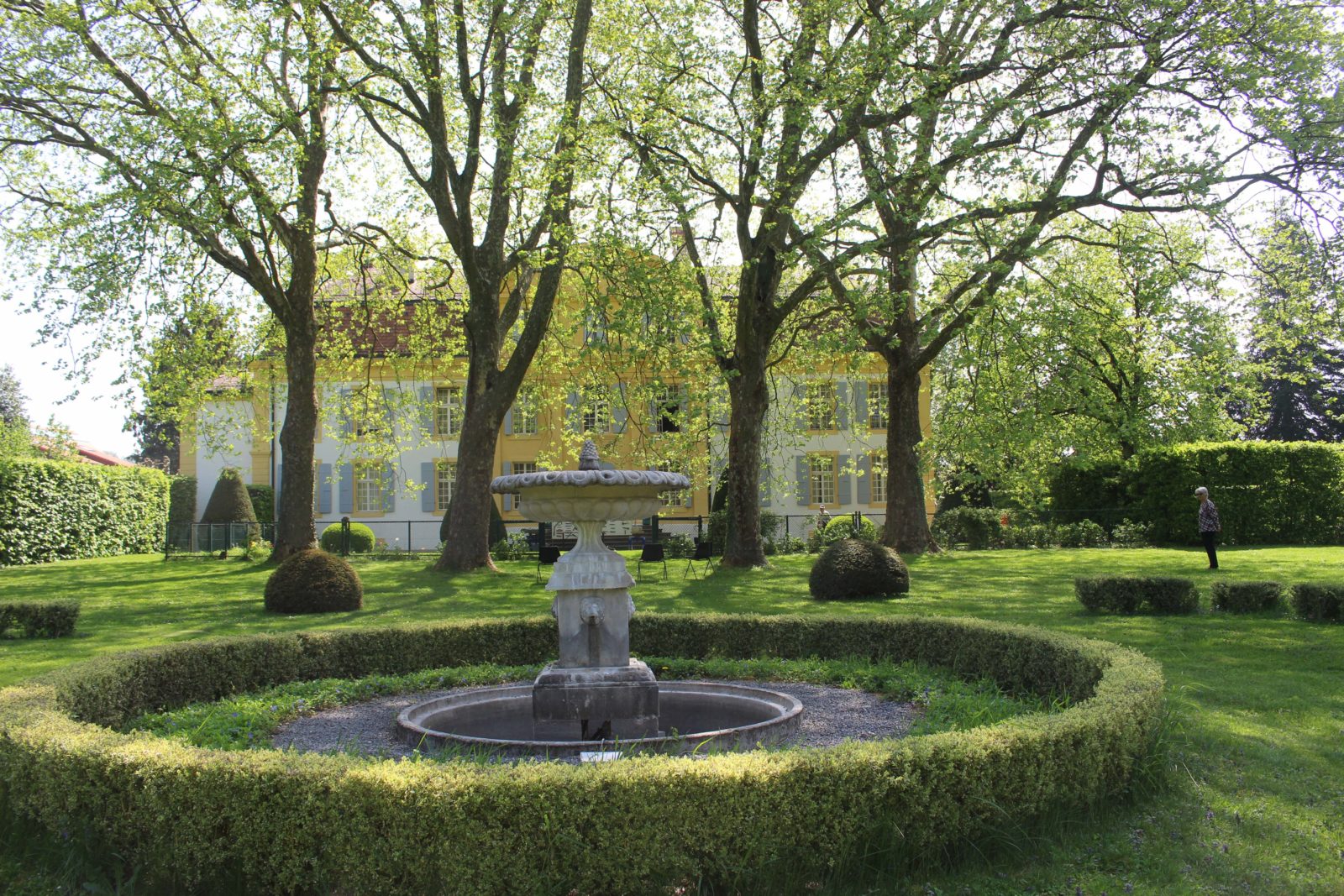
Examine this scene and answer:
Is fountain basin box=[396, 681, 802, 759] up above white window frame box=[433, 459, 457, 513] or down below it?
below

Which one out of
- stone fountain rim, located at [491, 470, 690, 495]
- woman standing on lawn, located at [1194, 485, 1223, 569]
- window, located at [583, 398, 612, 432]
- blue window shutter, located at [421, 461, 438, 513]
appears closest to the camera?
stone fountain rim, located at [491, 470, 690, 495]

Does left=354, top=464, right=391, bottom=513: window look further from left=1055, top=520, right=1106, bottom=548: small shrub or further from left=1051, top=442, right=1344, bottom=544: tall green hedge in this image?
left=1051, top=442, right=1344, bottom=544: tall green hedge

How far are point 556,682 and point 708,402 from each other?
18.3 m

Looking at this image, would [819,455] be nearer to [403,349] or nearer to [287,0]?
[403,349]

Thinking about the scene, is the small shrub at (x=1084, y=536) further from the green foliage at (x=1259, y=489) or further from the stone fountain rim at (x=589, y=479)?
the stone fountain rim at (x=589, y=479)

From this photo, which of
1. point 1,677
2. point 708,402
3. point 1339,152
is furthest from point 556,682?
point 708,402

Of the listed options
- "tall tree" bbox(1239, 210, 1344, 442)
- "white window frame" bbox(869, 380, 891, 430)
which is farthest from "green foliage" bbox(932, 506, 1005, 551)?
"tall tree" bbox(1239, 210, 1344, 442)

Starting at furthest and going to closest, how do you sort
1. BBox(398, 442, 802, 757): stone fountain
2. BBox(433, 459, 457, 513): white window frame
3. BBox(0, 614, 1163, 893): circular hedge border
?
1. BBox(433, 459, 457, 513): white window frame
2. BBox(398, 442, 802, 757): stone fountain
3. BBox(0, 614, 1163, 893): circular hedge border

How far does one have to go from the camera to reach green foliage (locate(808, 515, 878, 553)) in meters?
Answer: 27.5

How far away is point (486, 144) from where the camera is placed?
2081 cm

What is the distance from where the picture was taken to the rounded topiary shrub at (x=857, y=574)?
51.2ft

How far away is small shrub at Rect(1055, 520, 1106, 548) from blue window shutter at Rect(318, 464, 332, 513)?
24.8 meters

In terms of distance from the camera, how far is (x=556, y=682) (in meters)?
7.52

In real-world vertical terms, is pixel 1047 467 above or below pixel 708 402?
below
